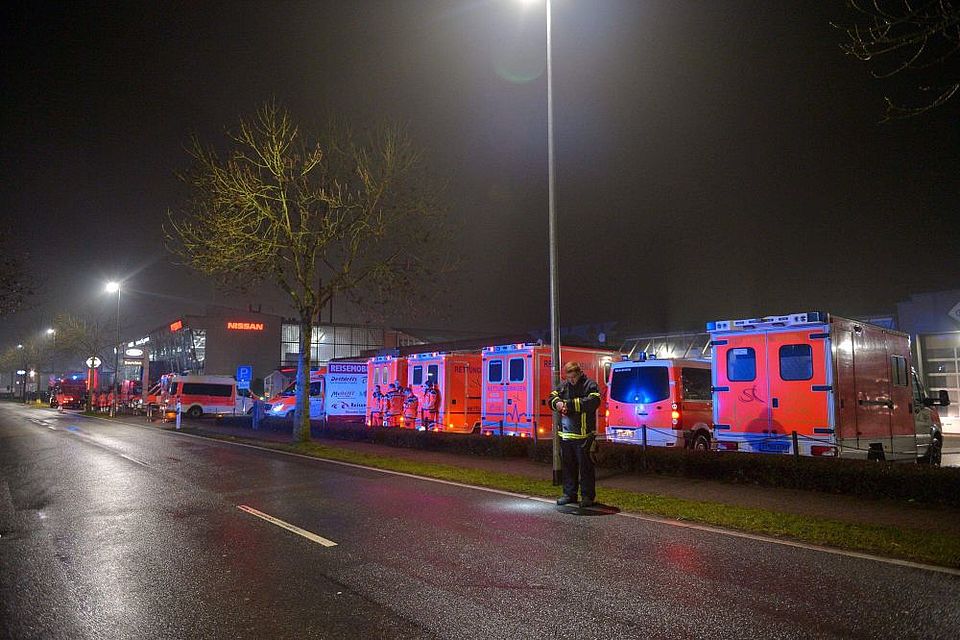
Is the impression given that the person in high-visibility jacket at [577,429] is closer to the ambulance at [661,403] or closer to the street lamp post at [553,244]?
the street lamp post at [553,244]

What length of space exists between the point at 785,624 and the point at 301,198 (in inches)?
668

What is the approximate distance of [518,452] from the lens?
1545 cm

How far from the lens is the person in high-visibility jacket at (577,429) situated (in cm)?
870

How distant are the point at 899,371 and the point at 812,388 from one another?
354cm

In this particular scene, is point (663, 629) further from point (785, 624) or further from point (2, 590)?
point (2, 590)

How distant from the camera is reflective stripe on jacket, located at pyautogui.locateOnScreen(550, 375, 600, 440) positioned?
8680 mm

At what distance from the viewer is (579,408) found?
8680 mm

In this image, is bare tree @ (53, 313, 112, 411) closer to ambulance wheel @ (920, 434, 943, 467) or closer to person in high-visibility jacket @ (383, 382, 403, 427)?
person in high-visibility jacket @ (383, 382, 403, 427)

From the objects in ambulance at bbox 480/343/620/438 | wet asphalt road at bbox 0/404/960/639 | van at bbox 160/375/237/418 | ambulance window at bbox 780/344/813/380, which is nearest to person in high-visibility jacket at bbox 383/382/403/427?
ambulance at bbox 480/343/620/438

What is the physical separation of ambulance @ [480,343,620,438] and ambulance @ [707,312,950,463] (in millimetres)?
5449

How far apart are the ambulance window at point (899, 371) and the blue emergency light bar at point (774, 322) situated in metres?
3.08

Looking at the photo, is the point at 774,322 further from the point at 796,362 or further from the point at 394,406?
the point at 394,406

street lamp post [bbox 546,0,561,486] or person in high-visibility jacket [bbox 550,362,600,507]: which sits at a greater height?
street lamp post [bbox 546,0,561,486]

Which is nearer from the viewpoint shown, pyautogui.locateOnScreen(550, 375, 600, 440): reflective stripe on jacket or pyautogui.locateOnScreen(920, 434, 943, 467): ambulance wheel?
pyautogui.locateOnScreen(550, 375, 600, 440): reflective stripe on jacket
